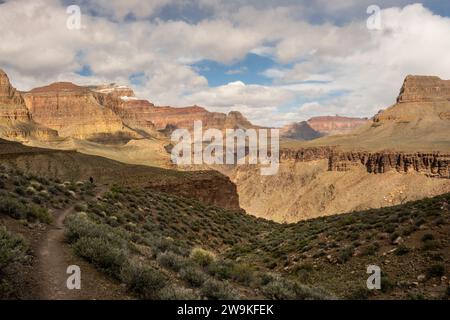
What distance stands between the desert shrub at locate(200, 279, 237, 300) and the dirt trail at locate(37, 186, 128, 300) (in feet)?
5.52

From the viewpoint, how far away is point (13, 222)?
38.7 feet

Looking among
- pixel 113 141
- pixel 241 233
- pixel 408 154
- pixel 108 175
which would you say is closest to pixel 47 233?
pixel 241 233

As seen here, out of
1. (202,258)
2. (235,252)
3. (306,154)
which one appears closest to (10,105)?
(306,154)

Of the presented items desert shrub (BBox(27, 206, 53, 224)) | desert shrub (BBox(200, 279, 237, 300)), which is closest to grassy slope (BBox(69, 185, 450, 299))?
desert shrub (BBox(200, 279, 237, 300))

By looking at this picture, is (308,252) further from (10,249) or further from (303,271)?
(10,249)

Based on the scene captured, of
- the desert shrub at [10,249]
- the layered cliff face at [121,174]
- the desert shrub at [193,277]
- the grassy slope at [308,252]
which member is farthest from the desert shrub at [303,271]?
the layered cliff face at [121,174]

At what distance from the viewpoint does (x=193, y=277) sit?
9.27 meters

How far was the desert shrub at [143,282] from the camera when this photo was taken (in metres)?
7.75

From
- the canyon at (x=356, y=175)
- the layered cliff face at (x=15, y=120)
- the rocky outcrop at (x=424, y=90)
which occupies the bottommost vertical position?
the canyon at (x=356, y=175)

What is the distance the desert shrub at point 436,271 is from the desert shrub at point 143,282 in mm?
8912

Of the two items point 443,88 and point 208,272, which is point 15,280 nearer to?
point 208,272

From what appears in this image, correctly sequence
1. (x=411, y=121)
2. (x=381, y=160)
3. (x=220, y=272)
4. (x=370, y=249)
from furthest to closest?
1. (x=411, y=121)
2. (x=381, y=160)
3. (x=370, y=249)
4. (x=220, y=272)

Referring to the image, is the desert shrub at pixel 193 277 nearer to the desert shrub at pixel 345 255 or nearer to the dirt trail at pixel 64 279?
the dirt trail at pixel 64 279

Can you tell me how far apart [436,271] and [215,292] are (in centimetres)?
813
